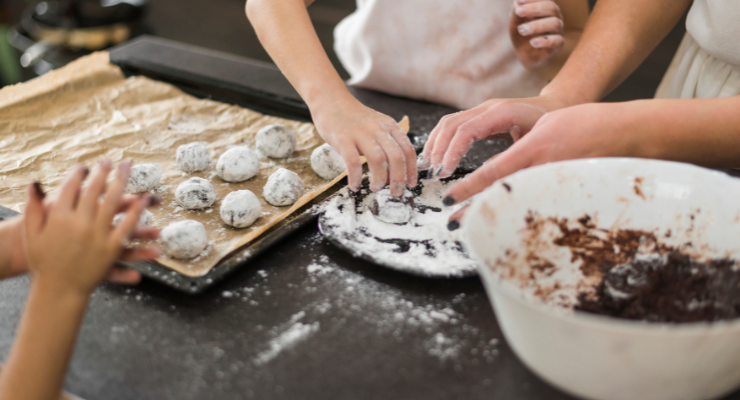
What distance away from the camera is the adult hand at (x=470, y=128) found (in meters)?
1.01

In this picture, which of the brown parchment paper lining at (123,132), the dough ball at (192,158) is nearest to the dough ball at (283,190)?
the brown parchment paper lining at (123,132)

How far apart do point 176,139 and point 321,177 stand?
468 mm

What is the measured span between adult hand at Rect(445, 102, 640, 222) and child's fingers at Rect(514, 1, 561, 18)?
1.54 ft

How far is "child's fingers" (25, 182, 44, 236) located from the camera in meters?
0.68

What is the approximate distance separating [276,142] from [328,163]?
0.60 feet

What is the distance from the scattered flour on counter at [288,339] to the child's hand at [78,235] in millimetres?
216

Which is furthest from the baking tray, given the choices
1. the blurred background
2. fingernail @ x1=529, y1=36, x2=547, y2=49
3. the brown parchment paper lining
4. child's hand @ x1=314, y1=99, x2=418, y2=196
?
the blurred background

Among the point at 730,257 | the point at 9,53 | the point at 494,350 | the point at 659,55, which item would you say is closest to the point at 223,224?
the point at 494,350

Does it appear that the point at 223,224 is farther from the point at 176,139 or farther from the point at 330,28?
the point at 330,28

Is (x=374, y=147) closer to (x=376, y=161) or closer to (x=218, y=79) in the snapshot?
(x=376, y=161)

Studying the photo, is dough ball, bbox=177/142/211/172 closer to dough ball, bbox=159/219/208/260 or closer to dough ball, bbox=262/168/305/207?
dough ball, bbox=262/168/305/207

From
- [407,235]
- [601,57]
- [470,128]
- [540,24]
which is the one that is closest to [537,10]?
[540,24]

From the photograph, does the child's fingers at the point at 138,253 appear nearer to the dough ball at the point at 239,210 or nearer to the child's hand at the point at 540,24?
the dough ball at the point at 239,210

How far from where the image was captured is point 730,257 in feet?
2.57
